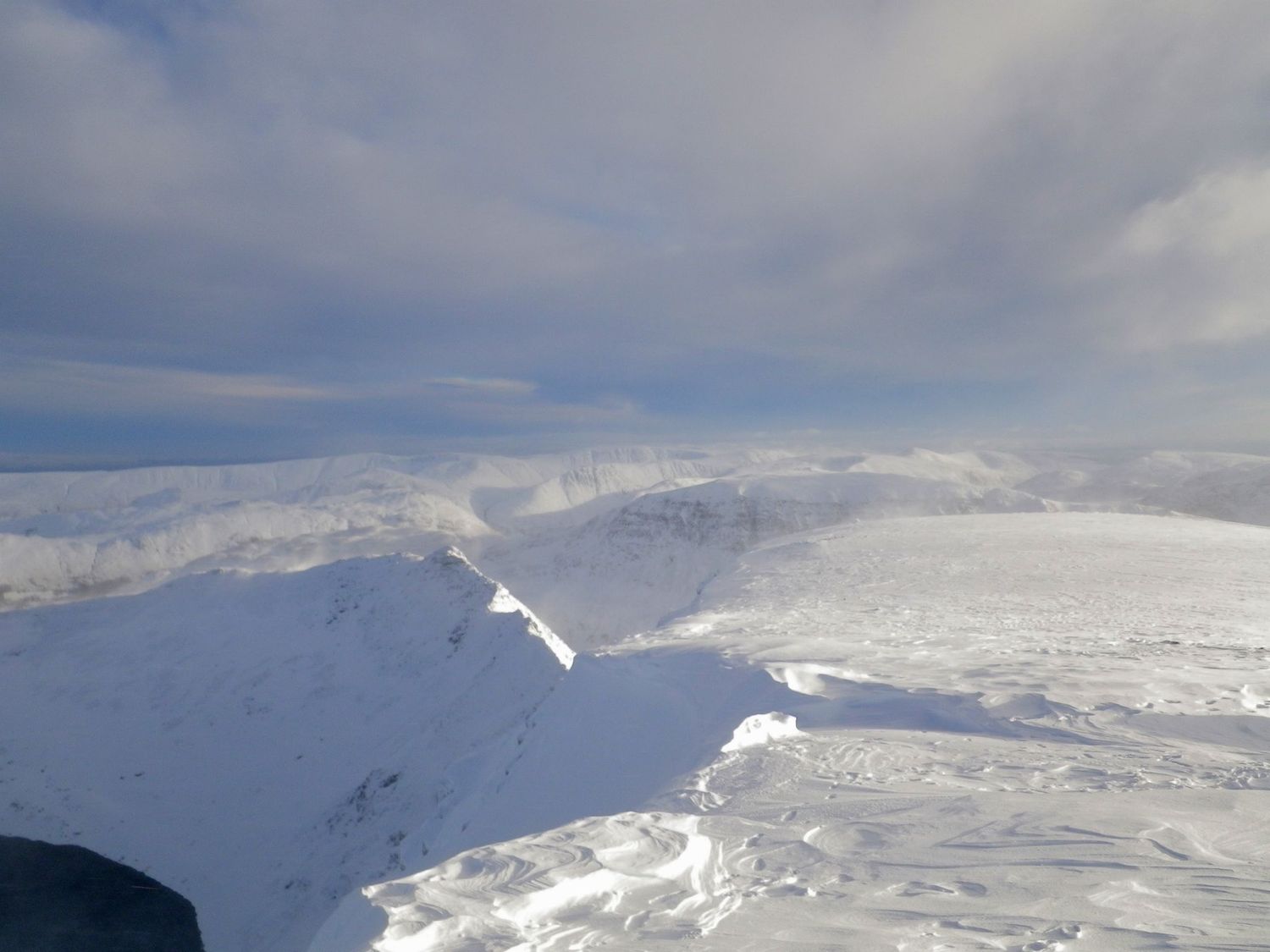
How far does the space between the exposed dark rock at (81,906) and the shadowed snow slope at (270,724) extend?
1.59 feet

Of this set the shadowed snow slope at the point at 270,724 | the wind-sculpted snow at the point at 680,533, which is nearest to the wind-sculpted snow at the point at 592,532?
the wind-sculpted snow at the point at 680,533

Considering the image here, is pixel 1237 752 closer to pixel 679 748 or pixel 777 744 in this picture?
pixel 777 744

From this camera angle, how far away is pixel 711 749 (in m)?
7.42

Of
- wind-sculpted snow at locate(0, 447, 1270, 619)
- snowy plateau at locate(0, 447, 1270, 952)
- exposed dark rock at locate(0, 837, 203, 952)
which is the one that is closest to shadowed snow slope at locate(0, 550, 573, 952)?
snowy plateau at locate(0, 447, 1270, 952)

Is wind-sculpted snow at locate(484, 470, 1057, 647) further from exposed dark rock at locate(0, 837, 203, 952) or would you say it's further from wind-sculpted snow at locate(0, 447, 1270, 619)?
exposed dark rock at locate(0, 837, 203, 952)

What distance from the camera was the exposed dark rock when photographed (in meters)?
16.4

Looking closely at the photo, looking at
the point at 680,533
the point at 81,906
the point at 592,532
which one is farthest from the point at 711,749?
the point at 592,532

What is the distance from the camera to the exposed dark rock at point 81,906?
16406 millimetres

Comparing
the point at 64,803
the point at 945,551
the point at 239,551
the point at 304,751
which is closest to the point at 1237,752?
the point at 945,551

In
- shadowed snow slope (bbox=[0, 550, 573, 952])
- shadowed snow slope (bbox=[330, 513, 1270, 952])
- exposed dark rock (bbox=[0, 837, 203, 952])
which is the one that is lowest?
exposed dark rock (bbox=[0, 837, 203, 952])

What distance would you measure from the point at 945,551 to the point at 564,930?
2657 cm

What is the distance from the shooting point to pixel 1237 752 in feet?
19.6

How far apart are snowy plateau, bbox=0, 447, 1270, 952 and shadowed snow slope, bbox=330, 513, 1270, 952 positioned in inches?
1.1

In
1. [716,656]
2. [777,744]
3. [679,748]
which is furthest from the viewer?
[716,656]
